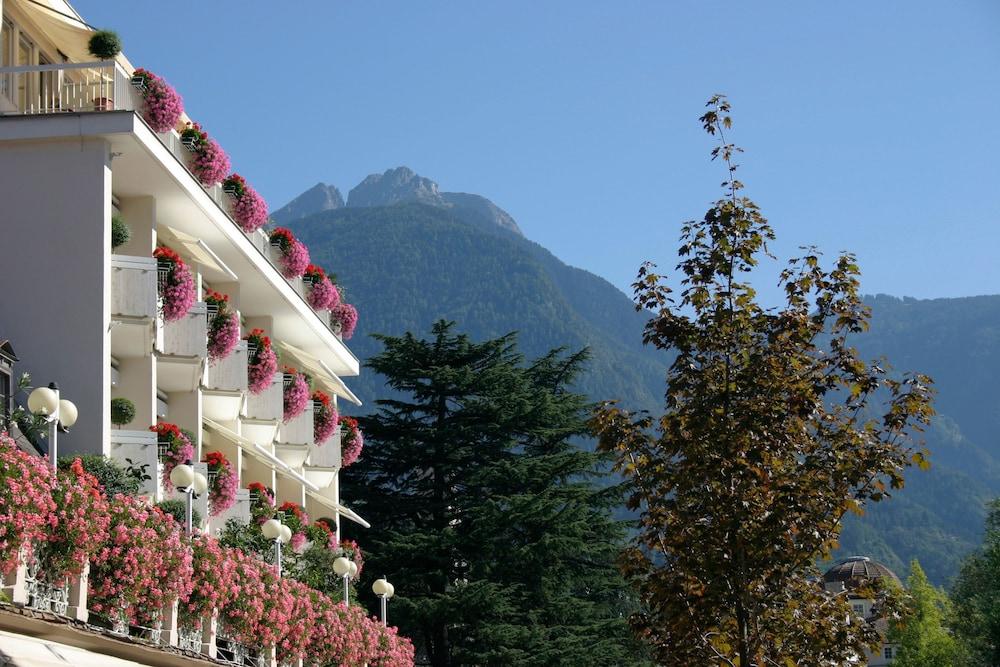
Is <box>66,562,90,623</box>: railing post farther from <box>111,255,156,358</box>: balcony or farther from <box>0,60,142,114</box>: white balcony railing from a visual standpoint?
<box>0,60,142,114</box>: white balcony railing

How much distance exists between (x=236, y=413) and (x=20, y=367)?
8.06 metres

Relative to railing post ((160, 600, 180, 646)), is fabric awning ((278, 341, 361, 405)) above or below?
above

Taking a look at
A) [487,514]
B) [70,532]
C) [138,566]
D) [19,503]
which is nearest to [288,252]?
[487,514]

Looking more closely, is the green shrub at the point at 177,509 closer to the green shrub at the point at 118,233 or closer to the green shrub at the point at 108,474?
the green shrub at the point at 108,474

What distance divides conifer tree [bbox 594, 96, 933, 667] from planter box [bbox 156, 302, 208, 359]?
1244 cm

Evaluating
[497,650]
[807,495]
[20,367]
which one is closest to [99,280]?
[20,367]

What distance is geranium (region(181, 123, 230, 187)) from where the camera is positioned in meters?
28.9

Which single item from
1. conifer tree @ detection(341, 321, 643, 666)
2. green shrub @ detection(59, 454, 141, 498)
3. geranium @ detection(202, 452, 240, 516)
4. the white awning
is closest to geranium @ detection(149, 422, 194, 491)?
green shrub @ detection(59, 454, 141, 498)

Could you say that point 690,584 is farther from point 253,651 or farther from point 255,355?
point 255,355

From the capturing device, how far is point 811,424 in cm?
1606

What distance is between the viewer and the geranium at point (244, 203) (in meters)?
32.0

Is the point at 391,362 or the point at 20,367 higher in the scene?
the point at 391,362

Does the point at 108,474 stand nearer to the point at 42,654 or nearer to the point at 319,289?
the point at 42,654

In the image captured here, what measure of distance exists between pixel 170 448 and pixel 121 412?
1.04 metres
